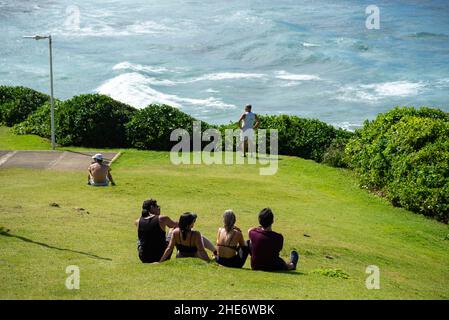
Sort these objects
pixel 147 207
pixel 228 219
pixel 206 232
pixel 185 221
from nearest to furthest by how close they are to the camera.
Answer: pixel 185 221
pixel 228 219
pixel 147 207
pixel 206 232

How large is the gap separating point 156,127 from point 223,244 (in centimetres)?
1560

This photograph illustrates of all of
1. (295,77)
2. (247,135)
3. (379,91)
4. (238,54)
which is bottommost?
(379,91)

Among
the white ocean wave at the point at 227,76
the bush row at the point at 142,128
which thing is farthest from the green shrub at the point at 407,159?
the white ocean wave at the point at 227,76

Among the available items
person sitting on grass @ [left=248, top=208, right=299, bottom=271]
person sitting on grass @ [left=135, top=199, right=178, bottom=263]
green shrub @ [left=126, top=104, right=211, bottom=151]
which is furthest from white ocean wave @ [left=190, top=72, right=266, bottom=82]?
person sitting on grass @ [left=248, top=208, right=299, bottom=271]

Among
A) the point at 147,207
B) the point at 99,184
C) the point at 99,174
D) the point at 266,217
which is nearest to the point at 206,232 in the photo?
the point at 147,207

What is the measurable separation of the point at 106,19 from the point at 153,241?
64.7 m

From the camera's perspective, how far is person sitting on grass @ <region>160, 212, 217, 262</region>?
44.8ft

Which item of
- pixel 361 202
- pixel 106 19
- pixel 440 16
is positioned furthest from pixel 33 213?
pixel 440 16

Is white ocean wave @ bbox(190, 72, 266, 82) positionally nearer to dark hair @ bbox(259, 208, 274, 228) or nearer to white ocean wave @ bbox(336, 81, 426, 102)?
white ocean wave @ bbox(336, 81, 426, 102)

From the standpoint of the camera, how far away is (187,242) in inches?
543

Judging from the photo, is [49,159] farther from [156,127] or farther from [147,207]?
[147,207]

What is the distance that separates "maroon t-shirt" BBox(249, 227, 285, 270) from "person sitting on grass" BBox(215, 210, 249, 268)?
22cm

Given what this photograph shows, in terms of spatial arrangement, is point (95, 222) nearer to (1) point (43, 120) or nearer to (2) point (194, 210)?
(2) point (194, 210)

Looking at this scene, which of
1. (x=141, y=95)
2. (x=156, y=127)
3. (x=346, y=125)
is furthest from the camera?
(x=141, y=95)
